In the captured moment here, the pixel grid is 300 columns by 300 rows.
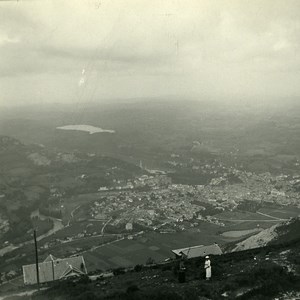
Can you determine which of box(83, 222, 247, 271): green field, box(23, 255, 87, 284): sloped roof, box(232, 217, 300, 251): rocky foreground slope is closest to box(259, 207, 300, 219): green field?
box(83, 222, 247, 271): green field

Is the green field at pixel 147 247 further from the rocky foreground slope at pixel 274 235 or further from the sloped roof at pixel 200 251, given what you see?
the sloped roof at pixel 200 251

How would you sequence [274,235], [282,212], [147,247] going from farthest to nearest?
[282,212] → [147,247] → [274,235]

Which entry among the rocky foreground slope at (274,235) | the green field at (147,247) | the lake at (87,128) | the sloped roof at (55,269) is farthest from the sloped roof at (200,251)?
the lake at (87,128)

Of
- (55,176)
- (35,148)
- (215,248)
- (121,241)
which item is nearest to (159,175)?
(55,176)

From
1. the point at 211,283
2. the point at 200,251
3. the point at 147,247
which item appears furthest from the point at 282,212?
the point at 211,283

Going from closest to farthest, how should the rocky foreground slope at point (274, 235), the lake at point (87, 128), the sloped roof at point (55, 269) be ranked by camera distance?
Answer: 1. the sloped roof at point (55, 269)
2. the rocky foreground slope at point (274, 235)
3. the lake at point (87, 128)

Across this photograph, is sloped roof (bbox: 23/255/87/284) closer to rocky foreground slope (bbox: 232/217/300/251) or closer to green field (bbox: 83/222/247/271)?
green field (bbox: 83/222/247/271)

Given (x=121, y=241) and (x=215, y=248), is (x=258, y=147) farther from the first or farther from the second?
(x=215, y=248)

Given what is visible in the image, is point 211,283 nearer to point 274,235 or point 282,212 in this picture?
point 274,235

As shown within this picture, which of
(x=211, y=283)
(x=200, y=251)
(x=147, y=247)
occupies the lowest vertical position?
(x=147, y=247)

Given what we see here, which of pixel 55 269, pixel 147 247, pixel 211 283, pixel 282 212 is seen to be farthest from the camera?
pixel 282 212

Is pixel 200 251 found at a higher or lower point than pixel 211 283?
lower
